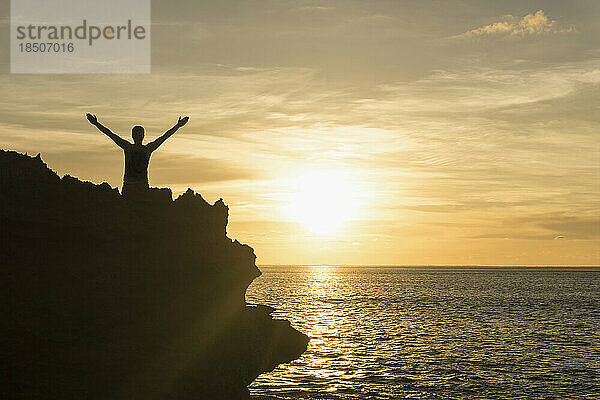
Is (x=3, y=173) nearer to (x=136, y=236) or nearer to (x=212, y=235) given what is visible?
(x=136, y=236)

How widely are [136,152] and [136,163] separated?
39 centimetres

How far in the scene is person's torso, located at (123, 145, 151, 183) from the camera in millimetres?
18422

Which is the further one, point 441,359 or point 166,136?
point 441,359

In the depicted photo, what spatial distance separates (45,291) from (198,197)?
238 inches

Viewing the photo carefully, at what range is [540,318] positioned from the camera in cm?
7881

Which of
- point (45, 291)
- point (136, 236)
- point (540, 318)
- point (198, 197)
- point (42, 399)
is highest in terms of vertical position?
point (198, 197)

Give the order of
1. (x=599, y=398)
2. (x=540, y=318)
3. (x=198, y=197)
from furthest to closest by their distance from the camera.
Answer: (x=540, y=318), (x=599, y=398), (x=198, y=197)

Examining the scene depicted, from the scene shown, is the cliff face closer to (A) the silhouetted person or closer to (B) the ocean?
(A) the silhouetted person

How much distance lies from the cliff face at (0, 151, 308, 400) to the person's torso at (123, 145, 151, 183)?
939 millimetres

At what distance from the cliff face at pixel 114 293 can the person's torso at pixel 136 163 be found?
37.0 inches

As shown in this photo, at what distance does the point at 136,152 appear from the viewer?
18422 millimetres

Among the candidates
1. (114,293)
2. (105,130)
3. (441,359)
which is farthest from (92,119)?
(441,359)

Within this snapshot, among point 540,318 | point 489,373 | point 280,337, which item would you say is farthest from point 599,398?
point 540,318

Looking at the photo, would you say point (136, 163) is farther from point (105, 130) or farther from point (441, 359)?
point (441, 359)
